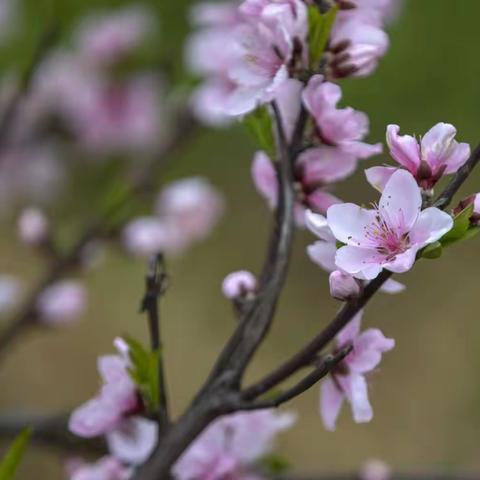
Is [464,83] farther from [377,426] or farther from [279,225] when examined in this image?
[279,225]

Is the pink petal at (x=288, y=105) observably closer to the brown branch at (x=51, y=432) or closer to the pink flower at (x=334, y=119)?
the pink flower at (x=334, y=119)

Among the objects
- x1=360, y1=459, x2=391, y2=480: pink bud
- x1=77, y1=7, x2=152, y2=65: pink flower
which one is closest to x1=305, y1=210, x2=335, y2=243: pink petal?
x1=360, y1=459, x2=391, y2=480: pink bud

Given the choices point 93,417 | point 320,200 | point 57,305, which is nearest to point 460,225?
point 320,200

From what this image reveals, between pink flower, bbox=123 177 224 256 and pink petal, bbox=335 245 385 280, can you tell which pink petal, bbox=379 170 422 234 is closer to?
pink petal, bbox=335 245 385 280

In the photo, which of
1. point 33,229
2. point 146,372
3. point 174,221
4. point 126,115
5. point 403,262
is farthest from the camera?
point 126,115

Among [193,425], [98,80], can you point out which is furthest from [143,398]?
[98,80]

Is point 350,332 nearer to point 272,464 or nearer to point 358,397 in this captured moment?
point 358,397

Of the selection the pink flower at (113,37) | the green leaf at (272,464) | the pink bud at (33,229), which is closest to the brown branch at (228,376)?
the green leaf at (272,464)
